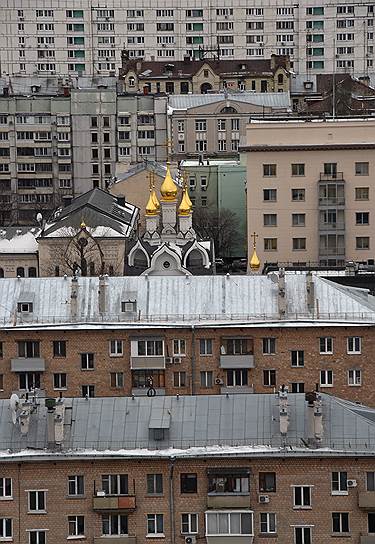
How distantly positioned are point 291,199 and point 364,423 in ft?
147

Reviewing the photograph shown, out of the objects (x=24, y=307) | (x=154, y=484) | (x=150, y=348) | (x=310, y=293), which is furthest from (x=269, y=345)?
(x=154, y=484)

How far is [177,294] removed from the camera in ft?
252

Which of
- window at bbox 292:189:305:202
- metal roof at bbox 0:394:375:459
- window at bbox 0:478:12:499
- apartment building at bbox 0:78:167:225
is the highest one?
apartment building at bbox 0:78:167:225

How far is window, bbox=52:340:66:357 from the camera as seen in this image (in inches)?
2918

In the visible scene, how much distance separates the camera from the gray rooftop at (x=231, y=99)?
432 feet

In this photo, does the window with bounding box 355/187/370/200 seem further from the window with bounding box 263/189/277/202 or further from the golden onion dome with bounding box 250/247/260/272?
the golden onion dome with bounding box 250/247/260/272

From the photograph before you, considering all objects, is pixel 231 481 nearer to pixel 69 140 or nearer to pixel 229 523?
pixel 229 523

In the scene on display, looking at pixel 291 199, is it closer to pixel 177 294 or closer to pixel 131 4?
pixel 177 294

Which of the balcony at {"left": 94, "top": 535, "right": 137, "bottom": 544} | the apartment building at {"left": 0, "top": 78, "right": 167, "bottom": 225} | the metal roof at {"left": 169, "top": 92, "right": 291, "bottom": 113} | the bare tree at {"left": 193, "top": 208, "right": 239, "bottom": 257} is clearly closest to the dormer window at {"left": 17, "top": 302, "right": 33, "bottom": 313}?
the balcony at {"left": 94, "top": 535, "right": 137, "bottom": 544}

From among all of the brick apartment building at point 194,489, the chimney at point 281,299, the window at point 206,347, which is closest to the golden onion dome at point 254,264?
the chimney at point 281,299

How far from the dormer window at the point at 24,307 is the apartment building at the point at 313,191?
29.2 metres

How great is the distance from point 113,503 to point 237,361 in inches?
688

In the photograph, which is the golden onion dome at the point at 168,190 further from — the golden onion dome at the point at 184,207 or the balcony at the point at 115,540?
the balcony at the point at 115,540

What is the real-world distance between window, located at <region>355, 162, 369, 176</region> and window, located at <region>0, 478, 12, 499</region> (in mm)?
49722
